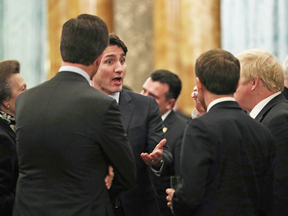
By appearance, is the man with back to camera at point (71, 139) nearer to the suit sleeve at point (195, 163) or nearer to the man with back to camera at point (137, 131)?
the suit sleeve at point (195, 163)

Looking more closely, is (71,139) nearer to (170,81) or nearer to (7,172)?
(7,172)

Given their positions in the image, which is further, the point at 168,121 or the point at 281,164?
the point at 168,121

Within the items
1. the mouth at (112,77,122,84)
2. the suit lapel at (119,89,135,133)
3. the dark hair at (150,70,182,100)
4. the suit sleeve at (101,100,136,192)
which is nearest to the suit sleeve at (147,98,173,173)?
the suit lapel at (119,89,135,133)

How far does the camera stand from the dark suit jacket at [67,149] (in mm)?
1612

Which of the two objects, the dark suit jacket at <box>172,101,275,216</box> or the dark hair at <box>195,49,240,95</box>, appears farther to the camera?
the dark hair at <box>195,49,240,95</box>

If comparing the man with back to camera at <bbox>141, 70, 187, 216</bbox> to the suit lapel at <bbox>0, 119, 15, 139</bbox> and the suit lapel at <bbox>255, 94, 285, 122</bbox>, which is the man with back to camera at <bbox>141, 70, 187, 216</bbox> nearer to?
the suit lapel at <bbox>255, 94, 285, 122</bbox>

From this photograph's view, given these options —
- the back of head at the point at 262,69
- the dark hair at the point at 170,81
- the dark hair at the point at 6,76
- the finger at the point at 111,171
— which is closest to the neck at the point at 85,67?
the finger at the point at 111,171

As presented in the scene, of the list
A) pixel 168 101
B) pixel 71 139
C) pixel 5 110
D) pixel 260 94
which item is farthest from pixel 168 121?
pixel 71 139

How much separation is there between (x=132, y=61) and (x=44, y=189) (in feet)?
15.1

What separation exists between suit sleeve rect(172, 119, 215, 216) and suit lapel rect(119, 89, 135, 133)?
0.69 meters

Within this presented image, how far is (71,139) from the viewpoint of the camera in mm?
1612

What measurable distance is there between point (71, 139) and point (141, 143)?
32.7 inches

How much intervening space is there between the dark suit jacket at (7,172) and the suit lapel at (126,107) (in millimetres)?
716

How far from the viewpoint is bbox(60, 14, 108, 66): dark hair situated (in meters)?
1.71
